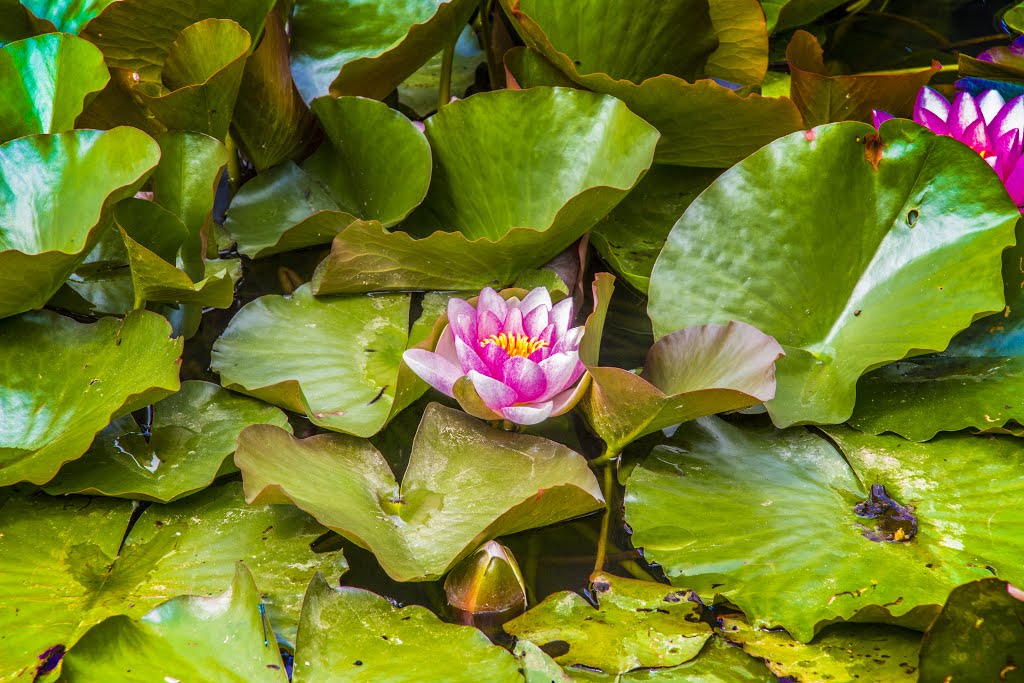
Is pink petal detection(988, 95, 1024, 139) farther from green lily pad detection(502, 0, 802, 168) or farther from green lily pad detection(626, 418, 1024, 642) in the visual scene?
green lily pad detection(626, 418, 1024, 642)

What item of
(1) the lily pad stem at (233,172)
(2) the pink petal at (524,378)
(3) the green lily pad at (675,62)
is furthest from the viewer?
(1) the lily pad stem at (233,172)

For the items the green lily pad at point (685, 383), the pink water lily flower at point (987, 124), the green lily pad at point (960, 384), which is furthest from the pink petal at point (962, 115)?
the green lily pad at point (685, 383)

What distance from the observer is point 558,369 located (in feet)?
4.22

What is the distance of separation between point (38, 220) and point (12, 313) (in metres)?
0.16

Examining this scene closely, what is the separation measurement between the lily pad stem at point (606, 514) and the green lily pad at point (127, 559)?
15.5 inches

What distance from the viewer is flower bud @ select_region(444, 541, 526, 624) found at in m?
1.20

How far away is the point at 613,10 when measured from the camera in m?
1.70

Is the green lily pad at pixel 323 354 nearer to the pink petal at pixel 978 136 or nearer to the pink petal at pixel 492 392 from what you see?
the pink petal at pixel 492 392

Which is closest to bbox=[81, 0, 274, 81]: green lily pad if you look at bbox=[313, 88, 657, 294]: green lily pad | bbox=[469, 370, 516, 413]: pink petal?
bbox=[313, 88, 657, 294]: green lily pad

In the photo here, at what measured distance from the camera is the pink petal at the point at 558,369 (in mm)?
1280

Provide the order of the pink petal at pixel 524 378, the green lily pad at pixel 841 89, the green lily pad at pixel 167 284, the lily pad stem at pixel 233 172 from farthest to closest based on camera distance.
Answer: the lily pad stem at pixel 233 172 → the green lily pad at pixel 841 89 → the green lily pad at pixel 167 284 → the pink petal at pixel 524 378

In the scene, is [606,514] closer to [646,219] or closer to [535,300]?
[535,300]

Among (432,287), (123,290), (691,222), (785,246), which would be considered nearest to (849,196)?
(785,246)

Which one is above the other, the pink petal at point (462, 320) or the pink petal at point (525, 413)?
the pink petal at point (462, 320)
